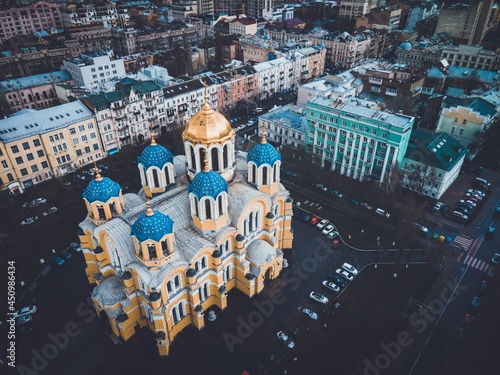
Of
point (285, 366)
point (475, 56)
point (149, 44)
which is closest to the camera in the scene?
point (285, 366)

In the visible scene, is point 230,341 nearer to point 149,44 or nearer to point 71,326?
point 71,326

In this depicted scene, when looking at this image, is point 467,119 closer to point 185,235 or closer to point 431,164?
point 431,164

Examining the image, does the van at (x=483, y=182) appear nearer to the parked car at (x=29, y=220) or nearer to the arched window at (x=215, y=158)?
the arched window at (x=215, y=158)

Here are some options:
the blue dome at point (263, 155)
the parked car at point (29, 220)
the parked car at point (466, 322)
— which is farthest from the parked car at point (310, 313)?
the parked car at point (29, 220)

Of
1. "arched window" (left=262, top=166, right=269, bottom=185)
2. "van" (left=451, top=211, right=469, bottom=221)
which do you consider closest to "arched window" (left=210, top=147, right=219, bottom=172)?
"arched window" (left=262, top=166, right=269, bottom=185)

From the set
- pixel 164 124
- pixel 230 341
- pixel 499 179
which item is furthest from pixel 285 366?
pixel 164 124

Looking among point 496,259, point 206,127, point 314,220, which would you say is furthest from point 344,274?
point 206,127

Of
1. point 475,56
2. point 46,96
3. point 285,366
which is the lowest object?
point 285,366

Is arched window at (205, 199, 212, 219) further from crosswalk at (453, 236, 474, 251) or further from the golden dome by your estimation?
crosswalk at (453, 236, 474, 251)
